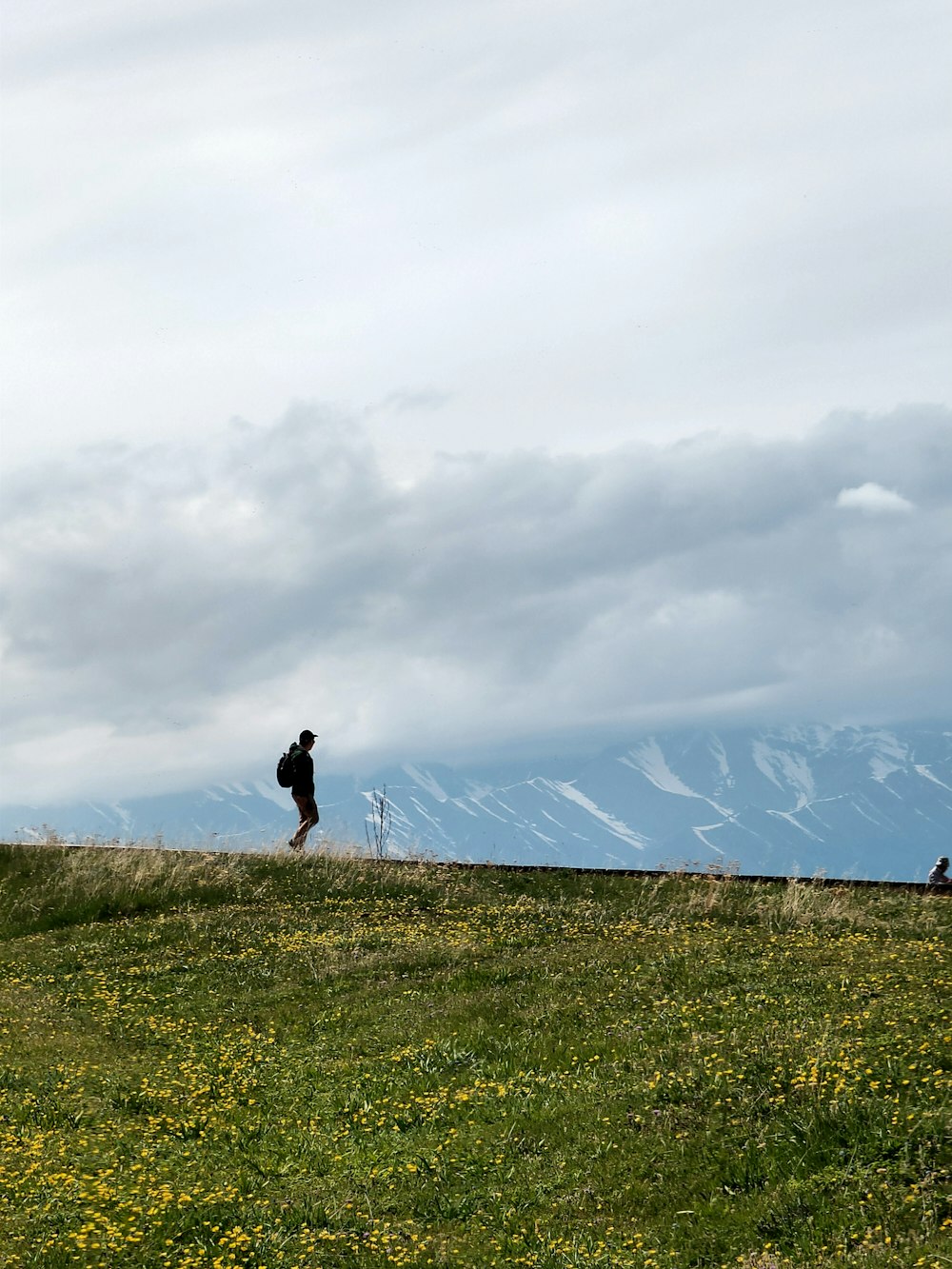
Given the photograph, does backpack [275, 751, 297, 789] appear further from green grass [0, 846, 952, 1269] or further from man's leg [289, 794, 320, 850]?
green grass [0, 846, 952, 1269]

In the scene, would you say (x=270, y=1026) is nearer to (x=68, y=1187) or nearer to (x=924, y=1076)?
(x=68, y=1187)

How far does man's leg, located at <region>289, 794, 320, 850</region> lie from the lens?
32188mm

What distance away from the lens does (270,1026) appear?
1869cm

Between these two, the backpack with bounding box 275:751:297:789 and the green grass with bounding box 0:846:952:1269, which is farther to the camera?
the backpack with bounding box 275:751:297:789

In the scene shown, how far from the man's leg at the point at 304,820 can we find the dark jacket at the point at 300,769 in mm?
178

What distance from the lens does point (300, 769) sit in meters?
32.2

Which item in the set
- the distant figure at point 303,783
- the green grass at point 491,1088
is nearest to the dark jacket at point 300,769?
the distant figure at point 303,783

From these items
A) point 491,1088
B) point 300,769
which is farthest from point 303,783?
point 491,1088

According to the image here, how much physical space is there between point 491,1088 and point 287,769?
17933mm

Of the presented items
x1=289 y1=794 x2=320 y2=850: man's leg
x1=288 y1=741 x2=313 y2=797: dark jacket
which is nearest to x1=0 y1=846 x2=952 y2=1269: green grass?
x1=289 y1=794 x2=320 y2=850: man's leg

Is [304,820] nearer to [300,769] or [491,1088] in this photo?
[300,769]

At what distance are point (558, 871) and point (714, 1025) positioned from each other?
43.7 ft

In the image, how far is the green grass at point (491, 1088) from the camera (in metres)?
11.5

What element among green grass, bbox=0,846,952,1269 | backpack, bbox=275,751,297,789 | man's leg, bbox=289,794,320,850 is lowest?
green grass, bbox=0,846,952,1269
